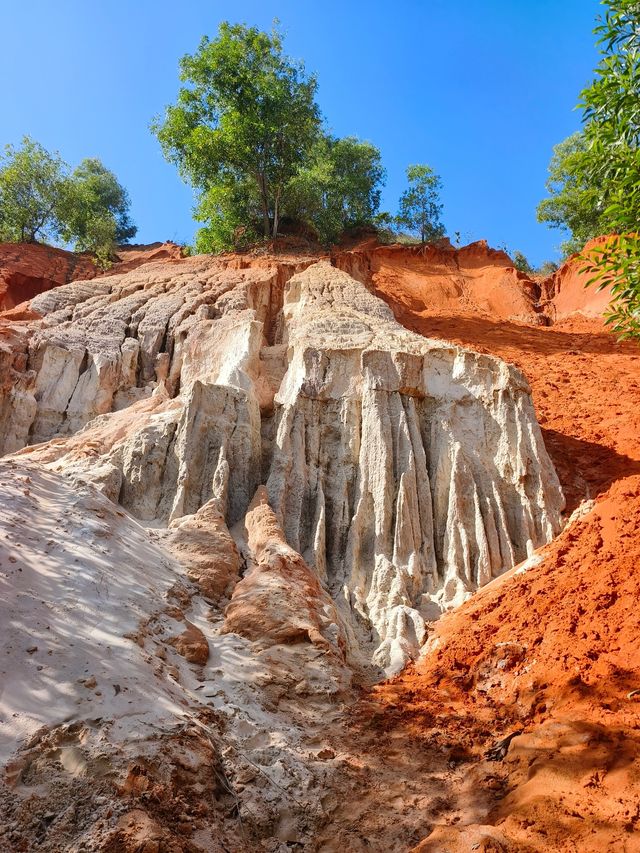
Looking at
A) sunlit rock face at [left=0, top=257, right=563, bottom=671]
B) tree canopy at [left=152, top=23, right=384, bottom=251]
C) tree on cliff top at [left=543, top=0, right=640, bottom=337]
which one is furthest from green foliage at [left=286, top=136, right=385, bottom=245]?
tree on cliff top at [left=543, top=0, right=640, bottom=337]

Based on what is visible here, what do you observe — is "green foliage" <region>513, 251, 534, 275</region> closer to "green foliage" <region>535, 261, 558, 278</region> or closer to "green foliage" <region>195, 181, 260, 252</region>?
"green foliage" <region>535, 261, 558, 278</region>

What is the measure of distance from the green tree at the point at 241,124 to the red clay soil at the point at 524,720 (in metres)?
20.1

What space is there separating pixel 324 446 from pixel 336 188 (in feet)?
66.3

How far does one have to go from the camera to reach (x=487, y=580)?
32.3ft

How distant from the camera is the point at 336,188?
91.6 feet

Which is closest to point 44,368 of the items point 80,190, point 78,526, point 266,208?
→ point 78,526

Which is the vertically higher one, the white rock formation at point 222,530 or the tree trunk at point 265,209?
the tree trunk at point 265,209

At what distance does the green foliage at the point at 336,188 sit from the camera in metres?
26.2

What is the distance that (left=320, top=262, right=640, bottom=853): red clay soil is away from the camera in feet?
14.4

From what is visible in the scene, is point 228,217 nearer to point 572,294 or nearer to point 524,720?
point 572,294

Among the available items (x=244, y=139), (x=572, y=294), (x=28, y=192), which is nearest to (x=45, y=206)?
(x=28, y=192)

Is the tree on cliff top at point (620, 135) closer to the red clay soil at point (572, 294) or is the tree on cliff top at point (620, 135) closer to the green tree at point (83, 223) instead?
the red clay soil at point (572, 294)

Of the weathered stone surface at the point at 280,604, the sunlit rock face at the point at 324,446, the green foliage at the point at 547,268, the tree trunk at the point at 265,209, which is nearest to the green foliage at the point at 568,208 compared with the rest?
the green foliage at the point at 547,268

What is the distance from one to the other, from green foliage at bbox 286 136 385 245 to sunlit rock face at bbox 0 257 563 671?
13.0m
